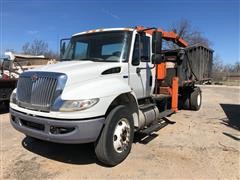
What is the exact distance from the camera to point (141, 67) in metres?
5.91

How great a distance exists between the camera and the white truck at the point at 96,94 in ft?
13.2

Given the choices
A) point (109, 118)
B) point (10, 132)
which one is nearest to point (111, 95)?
point (109, 118)

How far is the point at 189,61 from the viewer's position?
9797 mm

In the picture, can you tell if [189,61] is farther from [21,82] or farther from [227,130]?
[21,82]

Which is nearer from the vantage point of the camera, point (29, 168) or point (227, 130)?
point (29, 168)

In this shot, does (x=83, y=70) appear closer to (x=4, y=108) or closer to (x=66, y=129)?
(x=66, y=129)

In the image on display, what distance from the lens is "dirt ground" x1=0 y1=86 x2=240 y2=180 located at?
429 centimetres

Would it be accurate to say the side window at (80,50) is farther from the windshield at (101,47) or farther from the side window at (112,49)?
the side window at (112,49)

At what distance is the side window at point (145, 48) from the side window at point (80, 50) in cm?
130

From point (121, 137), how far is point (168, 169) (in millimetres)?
1000

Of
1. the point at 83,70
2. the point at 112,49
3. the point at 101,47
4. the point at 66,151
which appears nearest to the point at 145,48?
the point at 112,49

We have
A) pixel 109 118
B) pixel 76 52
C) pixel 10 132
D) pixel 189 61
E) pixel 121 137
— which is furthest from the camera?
pixel 189 61

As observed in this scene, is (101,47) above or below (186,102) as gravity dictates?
above

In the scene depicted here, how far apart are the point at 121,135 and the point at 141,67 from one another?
186 centimetres
